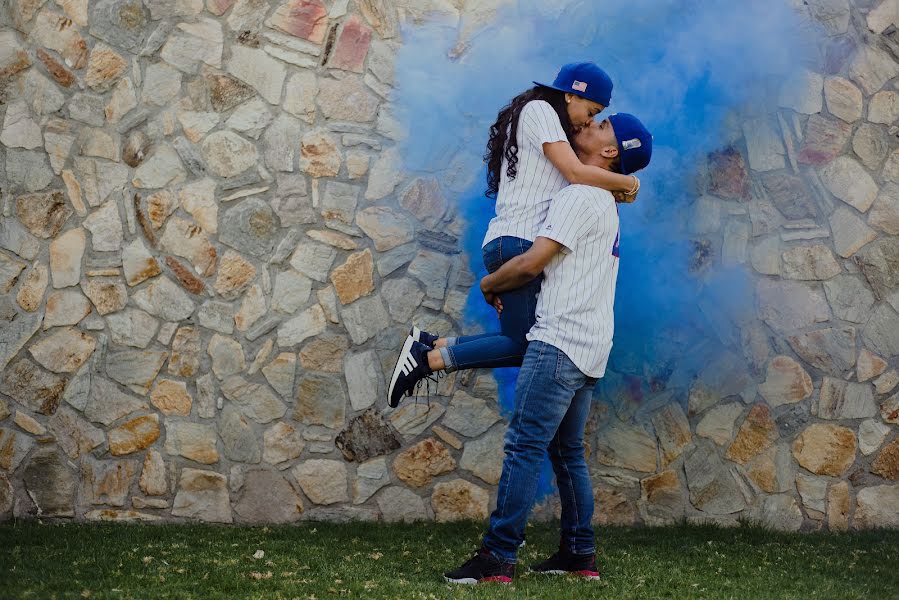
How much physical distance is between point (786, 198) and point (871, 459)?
1258 millimetres

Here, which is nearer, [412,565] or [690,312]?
[412,565]

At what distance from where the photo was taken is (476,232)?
4.42 m

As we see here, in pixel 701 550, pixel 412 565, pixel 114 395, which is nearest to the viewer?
pixel 412 565

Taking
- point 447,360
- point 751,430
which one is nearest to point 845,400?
point 751,430

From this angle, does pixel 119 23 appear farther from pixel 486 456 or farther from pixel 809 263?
pixel 809 263

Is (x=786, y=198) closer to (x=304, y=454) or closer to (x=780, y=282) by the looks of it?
(x=780, y=282)

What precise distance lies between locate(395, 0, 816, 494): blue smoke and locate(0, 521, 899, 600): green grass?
85 centimetres

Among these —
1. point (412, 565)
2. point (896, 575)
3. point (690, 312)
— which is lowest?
point (412, 565)

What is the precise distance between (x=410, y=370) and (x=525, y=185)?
31.5 inches

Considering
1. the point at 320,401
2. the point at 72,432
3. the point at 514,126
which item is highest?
the point at 514,126

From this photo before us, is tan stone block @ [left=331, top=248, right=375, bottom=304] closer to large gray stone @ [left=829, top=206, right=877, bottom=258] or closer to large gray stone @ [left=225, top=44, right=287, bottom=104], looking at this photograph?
large gray stone @ [left=225, top=44, right=287, bottom=104]

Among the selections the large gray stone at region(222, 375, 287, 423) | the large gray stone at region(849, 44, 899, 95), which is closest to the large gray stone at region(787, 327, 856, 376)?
the large gray stone at region(849, 44, 899, 95)

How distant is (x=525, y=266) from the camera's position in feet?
11.1

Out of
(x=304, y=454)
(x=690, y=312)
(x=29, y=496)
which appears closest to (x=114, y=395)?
(x=29, y=496)
